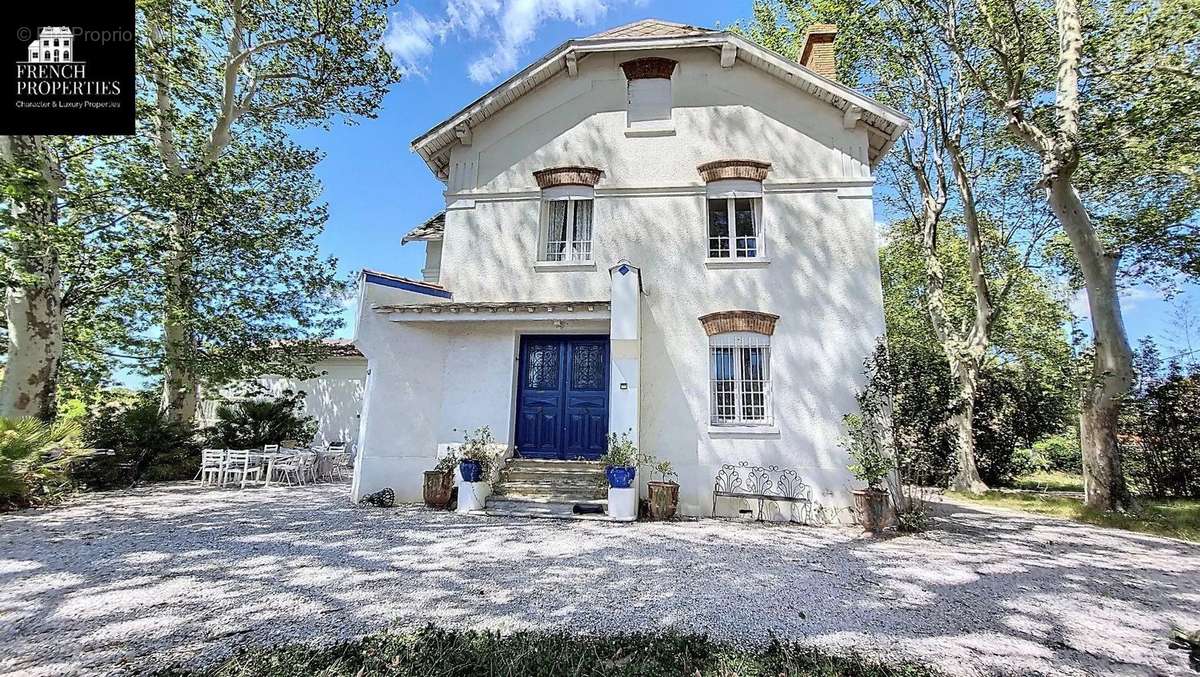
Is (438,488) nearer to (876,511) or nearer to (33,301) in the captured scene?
(876,511)

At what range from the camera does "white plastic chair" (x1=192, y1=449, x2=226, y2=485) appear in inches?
450

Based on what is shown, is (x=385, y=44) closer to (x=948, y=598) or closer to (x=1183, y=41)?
(x=948, y=598)

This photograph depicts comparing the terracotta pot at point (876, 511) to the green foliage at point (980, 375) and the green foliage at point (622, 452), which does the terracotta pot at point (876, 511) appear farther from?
the green foliage at point (622, 452)

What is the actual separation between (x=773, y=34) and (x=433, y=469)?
17.6 meters

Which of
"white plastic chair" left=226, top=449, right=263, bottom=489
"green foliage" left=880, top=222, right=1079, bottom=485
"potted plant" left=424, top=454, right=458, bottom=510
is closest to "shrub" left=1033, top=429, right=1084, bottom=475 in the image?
"green foliage" left=880, top=222, right=1079, bottom=485

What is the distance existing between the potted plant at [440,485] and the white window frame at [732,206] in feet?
→ 21.0

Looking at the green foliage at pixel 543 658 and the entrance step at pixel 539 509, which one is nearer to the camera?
the green foliage at pixel 543 658

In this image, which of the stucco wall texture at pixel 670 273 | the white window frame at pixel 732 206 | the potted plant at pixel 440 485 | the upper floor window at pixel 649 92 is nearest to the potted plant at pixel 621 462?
the stucco wall texture at pixel 670 273

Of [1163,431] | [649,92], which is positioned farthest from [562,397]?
[1163,431]

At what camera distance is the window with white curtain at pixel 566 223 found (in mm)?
10406

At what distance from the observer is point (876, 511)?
7.62m

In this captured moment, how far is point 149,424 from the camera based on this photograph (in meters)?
11.9

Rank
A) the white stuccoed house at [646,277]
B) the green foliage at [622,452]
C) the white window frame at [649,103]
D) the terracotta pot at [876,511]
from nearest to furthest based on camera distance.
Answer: the terracotta pot at [876,511], the green foliage at [622,452], the white stuccoed house at [646,277], the white window frame at [649,103]

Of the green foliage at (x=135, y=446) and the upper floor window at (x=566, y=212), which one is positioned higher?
the upper floor window at (x=566, y=212)
